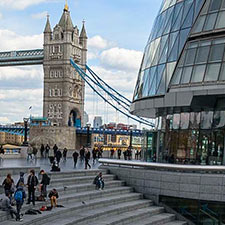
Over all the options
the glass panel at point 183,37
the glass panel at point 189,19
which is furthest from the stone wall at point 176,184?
the glass panel at point 189,19

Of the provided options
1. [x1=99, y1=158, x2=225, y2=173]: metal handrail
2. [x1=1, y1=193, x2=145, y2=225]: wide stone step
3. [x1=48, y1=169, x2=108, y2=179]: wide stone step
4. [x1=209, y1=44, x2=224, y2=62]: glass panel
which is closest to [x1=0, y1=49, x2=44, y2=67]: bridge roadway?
[x1=48, y1=169, x2=108, y2=179]: wide stone step

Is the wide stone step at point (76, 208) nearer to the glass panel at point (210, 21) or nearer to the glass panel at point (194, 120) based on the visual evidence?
the glass panel at point (194, 120)

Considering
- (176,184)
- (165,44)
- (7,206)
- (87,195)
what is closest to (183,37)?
(165,44)

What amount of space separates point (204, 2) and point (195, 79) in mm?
4140

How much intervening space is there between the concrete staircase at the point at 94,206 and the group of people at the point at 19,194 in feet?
0.90

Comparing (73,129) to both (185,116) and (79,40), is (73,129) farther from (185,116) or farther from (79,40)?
(185,116)

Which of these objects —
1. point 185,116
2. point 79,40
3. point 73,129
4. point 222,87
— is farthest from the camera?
point 79,40

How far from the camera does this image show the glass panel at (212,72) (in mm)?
21969

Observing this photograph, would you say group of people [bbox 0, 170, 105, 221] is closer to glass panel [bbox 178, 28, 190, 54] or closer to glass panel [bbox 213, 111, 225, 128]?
glass panel [bbox 213, 111, 225, 128]

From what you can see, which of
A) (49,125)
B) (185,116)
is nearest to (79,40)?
(49,125)

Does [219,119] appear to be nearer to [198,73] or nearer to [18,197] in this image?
[198,73]

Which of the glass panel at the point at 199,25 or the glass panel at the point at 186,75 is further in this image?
the glass panel at the point at 199,25

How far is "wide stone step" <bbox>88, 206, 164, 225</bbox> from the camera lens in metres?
17.3

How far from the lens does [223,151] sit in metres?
22.5
